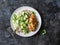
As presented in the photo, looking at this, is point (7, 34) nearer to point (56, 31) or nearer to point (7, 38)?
point (7, 38)

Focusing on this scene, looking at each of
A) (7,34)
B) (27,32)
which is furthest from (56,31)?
(7,34)

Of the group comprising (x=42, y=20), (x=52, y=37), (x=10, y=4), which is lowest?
(x=52, y=37)

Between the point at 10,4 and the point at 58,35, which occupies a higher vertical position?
the point at 10,4
